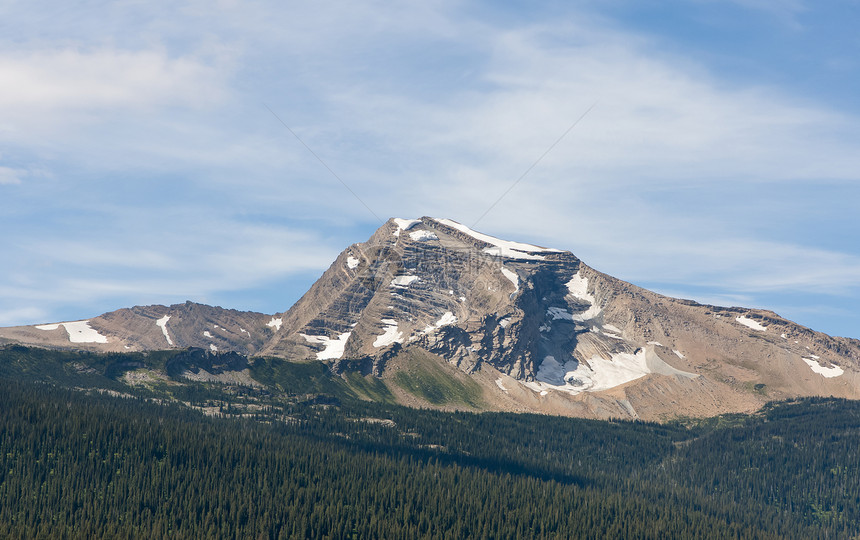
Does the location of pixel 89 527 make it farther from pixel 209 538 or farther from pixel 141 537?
pixel 209 538

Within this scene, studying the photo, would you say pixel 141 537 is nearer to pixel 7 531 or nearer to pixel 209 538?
pixel 209 538

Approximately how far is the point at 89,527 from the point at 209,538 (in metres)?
25.2

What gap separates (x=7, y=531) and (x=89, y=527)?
52.0ft

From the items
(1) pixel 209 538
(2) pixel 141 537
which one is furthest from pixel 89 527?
(1) pixel 209 538

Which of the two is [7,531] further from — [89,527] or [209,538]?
[209,538]

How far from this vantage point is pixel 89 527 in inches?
7805

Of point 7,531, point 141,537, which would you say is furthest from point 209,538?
point 7,531

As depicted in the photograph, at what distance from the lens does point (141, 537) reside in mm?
194125

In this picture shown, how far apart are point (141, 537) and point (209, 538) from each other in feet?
46.1

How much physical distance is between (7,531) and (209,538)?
1588 inches

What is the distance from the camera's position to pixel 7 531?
192 metres

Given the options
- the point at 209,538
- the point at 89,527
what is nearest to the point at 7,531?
the point at 89,527
